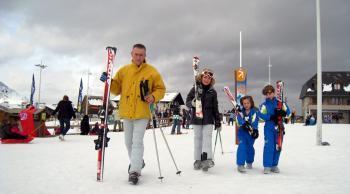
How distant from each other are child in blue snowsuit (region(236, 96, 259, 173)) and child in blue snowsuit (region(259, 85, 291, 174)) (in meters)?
0.24

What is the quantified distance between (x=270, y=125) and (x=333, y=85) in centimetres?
7174

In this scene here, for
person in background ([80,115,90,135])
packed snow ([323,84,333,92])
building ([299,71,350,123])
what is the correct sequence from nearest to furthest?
1. person in background ([80,115,90,135])
2. building ([299,71,350,123])
3. packed snow ([323,84,333,92])

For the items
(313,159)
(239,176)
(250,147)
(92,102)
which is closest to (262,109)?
(250,147)

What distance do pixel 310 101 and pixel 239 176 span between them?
234ft

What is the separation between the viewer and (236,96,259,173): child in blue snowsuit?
589 cm

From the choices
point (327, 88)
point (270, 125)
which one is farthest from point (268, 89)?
point (327, 88)

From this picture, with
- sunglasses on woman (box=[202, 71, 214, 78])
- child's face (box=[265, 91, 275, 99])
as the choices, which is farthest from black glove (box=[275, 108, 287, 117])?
sunglasses on woman (box=[202, 71, 214, 78])

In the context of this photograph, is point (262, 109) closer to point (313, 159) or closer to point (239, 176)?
point (239, 176)

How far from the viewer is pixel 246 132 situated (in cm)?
598

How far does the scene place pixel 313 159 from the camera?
7.59 m

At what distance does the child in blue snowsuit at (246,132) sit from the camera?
19.3 feet

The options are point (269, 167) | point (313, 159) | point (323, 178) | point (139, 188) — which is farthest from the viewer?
point (313, 159)

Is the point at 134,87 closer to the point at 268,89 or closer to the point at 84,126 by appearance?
the point at 268,89

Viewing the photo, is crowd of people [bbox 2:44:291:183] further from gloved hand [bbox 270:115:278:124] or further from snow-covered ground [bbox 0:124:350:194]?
snow-covered ground [bbox 0:124:350:194]
